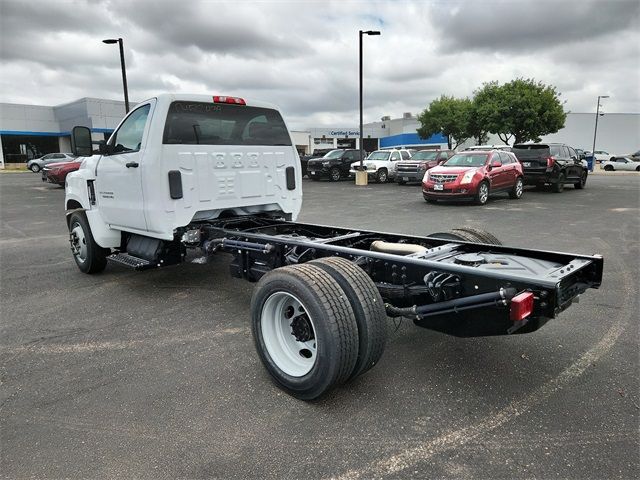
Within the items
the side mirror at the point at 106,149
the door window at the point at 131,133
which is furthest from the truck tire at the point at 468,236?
the side mirror at the point at 106,149

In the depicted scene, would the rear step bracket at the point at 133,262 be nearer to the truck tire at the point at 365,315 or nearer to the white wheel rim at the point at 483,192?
the truck tire at the point at 365,315

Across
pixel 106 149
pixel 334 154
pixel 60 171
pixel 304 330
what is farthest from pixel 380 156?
pixel 304 330

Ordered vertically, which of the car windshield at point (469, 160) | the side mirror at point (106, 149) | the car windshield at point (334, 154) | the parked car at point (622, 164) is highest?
the side mirror at point (106, 149)

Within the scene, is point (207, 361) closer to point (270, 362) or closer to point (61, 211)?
point (270, 362)

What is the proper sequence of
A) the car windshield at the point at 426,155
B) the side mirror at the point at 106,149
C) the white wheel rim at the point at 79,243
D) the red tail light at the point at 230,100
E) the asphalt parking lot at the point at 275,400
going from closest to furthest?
the asphalt parking lot at the point at 275,400 < the red tail light at the point at 230,100 < the side mirror at the point at 106,149 < the white wheel rim at the point at 79,243 < the car windshield at the point at 426,155

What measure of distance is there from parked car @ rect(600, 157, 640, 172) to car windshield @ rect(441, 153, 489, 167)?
33.9m

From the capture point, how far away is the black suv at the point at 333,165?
26969 millimetres

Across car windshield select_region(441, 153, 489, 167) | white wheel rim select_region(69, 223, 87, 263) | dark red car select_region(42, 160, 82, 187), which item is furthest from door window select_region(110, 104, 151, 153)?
dark red car select_region(42, 160, 82, 187)

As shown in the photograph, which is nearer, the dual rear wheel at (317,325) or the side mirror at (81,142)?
the dual rear wheel at (317,325)

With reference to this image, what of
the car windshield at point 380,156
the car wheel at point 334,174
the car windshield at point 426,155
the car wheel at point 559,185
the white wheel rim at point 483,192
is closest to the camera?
the white wheel rim at point 483,192

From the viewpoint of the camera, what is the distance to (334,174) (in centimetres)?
2722

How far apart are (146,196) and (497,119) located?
3838 centimetres

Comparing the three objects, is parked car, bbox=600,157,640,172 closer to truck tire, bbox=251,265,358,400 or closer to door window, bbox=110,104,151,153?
door window, bbox=110,104,151,153

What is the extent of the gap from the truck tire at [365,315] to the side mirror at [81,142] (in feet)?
13.8
